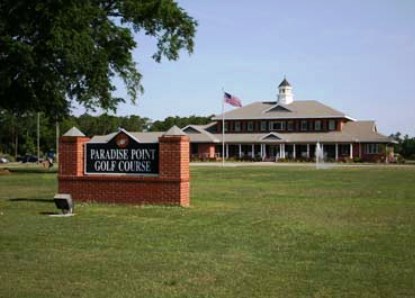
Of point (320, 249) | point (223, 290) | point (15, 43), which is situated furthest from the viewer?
point (15, 43)

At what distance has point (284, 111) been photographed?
84.8 metres

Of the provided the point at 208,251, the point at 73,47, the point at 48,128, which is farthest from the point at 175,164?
the point at 48,128

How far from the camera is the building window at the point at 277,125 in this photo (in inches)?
3322

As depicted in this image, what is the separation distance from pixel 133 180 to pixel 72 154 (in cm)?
220

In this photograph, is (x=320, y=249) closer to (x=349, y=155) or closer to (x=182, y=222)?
(x=182, y=222)

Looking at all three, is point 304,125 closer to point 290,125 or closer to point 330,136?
point 290,125

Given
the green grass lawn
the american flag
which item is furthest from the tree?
the american flag

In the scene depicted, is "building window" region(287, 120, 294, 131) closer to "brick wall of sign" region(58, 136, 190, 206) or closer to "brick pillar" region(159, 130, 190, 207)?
"brick wall of sign" region(58, 136, 190, 206)

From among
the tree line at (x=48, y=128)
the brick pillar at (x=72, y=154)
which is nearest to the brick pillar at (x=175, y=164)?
the brick pillar at (x=72, y=154)

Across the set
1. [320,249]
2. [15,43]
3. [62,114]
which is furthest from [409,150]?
[320,249]

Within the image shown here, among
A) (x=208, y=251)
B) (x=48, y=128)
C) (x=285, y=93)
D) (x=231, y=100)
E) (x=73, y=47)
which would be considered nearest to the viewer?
(x=208, y=251)

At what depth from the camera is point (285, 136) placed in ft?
271

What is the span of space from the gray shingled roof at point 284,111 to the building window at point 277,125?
2.36 feet

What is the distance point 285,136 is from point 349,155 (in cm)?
832
